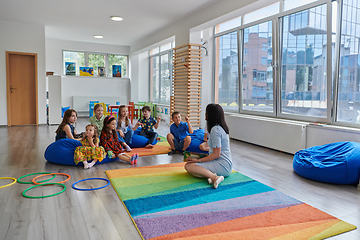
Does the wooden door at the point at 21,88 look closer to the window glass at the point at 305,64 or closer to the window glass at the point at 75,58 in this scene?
the window glass at the point at 75,58

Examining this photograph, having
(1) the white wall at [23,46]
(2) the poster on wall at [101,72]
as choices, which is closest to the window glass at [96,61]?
(2) the poster on wall at [101,72]

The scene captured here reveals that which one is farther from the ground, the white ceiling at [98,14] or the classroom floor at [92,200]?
the white ceiling at [98,14]

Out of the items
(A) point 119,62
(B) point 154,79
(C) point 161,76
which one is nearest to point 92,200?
(C) point 161,76

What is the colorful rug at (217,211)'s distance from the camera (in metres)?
2.01

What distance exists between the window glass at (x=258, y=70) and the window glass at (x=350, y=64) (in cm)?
147

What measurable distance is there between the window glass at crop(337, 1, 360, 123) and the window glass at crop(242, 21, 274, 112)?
1473mm

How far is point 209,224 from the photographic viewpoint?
6.97ft

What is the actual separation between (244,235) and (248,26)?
5.06 m

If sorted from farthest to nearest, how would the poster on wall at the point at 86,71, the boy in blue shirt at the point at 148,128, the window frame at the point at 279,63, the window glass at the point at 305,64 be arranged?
the poster on wall at the point at 86,71, the boy in blue shirt at the point at 148,128, the window glass at the point at 305,64, the window frame at the point at 279,63

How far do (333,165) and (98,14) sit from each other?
6143 mm

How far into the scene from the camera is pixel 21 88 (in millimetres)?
7957

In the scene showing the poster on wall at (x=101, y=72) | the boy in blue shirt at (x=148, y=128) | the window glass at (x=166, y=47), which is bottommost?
the boy in blue shirt at (x=148, y=128)

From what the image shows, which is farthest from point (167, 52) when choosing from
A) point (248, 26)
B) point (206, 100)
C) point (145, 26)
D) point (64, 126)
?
point (64, 126)

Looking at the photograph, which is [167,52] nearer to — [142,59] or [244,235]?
[142,59]
